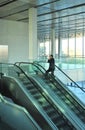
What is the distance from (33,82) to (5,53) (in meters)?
11.7

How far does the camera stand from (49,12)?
65.1ft

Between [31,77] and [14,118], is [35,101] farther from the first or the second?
[31,77]

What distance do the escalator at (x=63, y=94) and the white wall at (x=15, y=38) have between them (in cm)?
1010

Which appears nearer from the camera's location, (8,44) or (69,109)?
(69,109)

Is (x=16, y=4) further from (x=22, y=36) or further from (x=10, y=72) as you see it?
(x=22, y=36)

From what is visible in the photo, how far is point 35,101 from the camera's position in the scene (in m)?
10.4

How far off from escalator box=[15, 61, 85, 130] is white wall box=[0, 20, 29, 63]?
10.1 metres

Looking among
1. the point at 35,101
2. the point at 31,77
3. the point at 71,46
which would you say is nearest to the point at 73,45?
the point at 71,46

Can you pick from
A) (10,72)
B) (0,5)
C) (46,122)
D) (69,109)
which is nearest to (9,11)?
(0,5)

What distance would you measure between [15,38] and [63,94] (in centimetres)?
1282

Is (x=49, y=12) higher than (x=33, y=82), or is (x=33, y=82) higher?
(x=49, y=12)

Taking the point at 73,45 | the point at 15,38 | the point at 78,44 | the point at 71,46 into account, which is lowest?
the point at 71,46

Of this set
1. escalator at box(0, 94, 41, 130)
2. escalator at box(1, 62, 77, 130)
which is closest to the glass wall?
escalator at box(1, 62, 77, 130)

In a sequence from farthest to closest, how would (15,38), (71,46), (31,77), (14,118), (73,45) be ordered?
(71,46) < (73,45) < (15,38) < (31,77) < (14,118)
